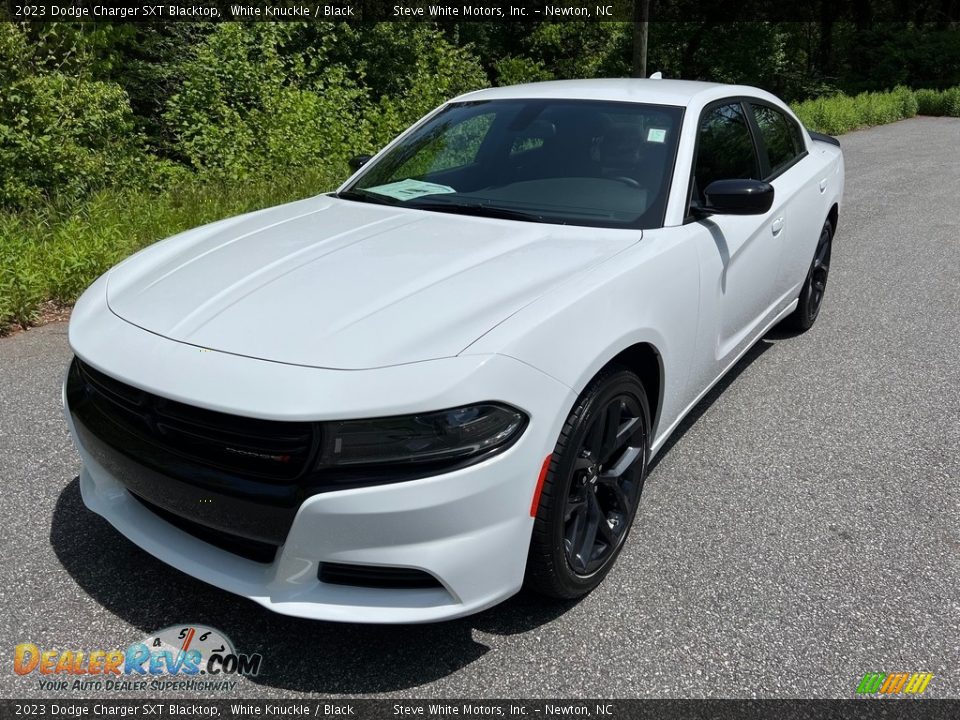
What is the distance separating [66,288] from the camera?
551 cm

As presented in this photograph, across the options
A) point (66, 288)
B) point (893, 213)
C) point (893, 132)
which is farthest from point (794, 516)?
point (893, 132)

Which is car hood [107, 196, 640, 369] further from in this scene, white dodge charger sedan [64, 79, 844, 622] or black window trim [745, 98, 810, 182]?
black window trim [745, 98, 810, 182]

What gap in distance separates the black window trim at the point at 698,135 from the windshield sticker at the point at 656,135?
13cm

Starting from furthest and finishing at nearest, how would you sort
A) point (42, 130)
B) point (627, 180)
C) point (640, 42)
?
1. point (640, 42)
2. point (42, 130)
3. point (627, 180)

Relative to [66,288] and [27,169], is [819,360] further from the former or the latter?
[27,169]

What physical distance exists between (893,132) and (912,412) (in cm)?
1823

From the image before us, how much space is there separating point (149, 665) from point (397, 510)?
96cm

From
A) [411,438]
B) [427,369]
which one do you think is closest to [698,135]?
[427,369]

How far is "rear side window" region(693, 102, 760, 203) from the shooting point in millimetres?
3408

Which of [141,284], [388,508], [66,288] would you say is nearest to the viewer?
[388,508]

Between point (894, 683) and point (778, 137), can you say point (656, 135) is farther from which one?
point (894, 683)

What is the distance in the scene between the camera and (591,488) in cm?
254

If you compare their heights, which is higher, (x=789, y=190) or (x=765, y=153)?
(x=765, y=153)

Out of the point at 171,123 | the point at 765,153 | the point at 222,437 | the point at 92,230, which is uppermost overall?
the point at 765,153
